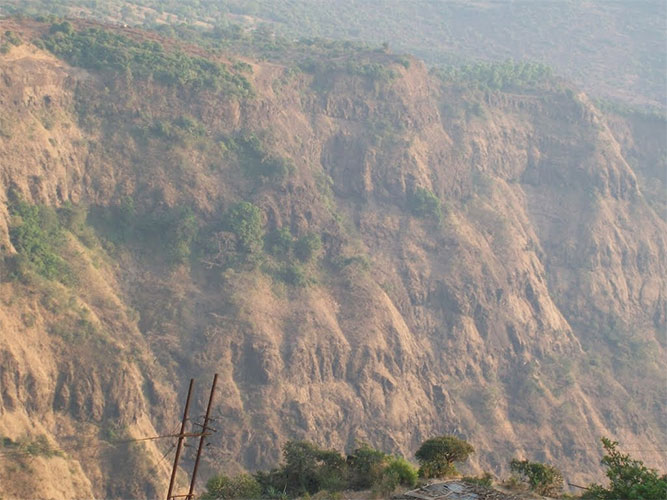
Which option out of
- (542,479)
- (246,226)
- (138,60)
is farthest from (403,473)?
(138,60)

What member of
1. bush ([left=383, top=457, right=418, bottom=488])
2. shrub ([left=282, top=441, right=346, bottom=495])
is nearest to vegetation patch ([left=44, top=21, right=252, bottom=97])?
shrub ([left=282, top=441, right=346, bottom=495])

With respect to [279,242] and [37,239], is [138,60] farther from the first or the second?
[37,239]

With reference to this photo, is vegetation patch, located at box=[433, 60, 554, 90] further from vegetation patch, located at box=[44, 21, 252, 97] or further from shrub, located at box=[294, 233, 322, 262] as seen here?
shrub, located at box=[294, 233, 322, 262]

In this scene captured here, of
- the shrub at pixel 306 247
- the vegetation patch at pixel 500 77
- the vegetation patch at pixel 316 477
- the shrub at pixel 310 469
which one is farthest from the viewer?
the vegetation patch at pixel 500 77

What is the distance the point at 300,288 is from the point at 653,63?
125m

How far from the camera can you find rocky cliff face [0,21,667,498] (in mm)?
44688

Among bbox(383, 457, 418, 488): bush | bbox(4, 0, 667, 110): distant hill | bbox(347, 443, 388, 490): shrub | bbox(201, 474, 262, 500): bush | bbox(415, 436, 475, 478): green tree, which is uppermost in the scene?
bbox(4, 0, 667, 110): distant hill

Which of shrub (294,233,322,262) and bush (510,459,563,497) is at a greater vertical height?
shrub (294,233,322,262)

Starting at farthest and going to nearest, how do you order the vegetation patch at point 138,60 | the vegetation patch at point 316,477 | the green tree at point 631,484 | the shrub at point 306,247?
the vegetation patch at point 138,60 < the shrub at point 306,247 < the vegetation patch at point 316,477 < the green tree at point 631,484

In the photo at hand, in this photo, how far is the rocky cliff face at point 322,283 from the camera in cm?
4469

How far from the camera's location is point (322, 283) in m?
56.6

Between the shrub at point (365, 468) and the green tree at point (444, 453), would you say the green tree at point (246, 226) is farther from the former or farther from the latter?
the green tree at point (444, 453)

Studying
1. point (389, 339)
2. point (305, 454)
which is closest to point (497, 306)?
point (389, 339)

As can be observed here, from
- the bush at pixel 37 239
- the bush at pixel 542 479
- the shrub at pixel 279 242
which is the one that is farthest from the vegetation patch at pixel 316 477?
the shrub at pixel 279 242
